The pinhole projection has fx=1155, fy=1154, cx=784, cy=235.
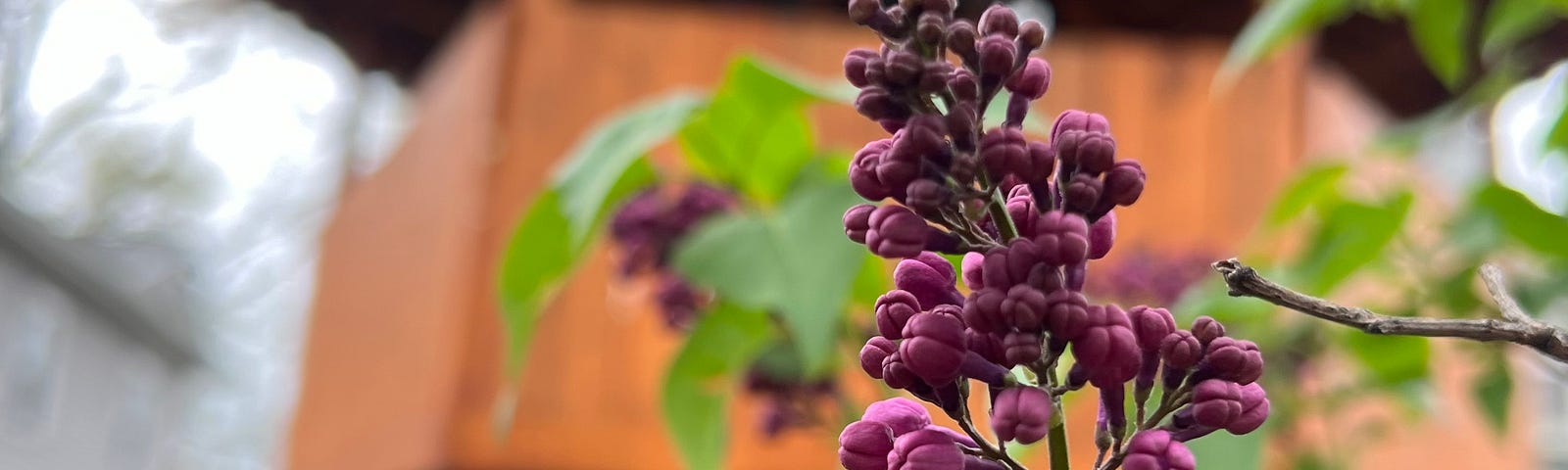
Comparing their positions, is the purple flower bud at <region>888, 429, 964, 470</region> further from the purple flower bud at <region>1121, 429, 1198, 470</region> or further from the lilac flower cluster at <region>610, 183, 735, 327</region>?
the lilac flower cluster at <region>610, 183, 735, 327</region>

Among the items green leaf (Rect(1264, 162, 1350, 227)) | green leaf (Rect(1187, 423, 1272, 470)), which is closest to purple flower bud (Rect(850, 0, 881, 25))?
green leaf (Rect(1187, 423, 1272, 470))

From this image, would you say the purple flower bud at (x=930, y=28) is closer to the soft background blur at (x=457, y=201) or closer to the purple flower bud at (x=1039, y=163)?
the purple flower bud at (x=1039, y=163)

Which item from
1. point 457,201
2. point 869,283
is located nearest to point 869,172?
point 869,283

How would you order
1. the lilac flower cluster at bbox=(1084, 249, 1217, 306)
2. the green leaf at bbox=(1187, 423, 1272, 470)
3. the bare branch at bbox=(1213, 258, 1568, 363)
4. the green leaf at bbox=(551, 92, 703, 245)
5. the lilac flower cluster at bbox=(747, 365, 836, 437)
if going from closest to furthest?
1. the bare branch at bbox=(1213, 258, 1568, 363)
2. the green leaf at bbox=(1187, 423, 1272, 470)
3. the green leaf at bbox=(551, 92, 703, 245)
4. the lilac flower cluster at bbox=(747, 365, 836, 437)
5. the lilac flower cluster at bbox=(1084, 249, 1217, 306)

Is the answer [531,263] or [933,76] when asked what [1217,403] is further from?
[531,263]

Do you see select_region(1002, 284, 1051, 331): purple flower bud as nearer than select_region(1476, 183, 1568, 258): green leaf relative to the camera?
Yes

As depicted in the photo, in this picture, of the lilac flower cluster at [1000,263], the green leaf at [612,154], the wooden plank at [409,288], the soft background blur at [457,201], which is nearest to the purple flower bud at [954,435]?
the lilac flower cluster at [1000,263]

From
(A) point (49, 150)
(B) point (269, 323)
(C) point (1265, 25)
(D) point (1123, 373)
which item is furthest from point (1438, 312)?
(B) point (269, 323)
